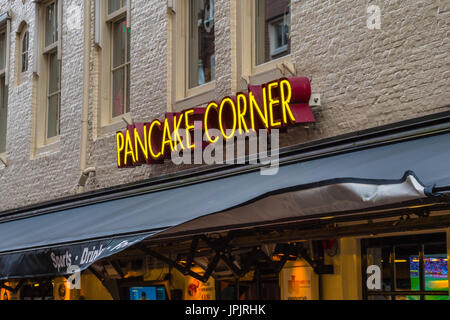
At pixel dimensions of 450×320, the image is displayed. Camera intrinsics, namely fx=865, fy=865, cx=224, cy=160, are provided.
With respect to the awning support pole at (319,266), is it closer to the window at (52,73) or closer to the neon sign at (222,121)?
the neon sign at (222,121)

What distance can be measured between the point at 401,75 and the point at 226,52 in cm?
293

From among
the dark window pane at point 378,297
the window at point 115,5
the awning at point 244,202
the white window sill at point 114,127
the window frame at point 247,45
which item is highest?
the window at point 115,5

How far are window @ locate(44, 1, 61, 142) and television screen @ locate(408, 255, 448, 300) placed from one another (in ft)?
24.3

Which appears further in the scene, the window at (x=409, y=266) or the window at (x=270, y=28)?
the window at (x=270, y=28)

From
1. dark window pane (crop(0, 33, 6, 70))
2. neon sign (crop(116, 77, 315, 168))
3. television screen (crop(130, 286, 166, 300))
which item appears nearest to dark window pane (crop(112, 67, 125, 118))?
neon sign (crop(116, 77, 315, 168))

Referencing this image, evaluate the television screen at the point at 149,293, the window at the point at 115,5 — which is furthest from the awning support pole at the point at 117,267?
the window at the point at 115,5

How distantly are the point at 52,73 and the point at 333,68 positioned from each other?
23.7 feet

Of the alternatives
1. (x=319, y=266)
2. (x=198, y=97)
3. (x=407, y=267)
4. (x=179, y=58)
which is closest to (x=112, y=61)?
(x=179, y=58)

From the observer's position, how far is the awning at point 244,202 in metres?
6.13

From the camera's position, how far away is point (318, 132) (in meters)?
8.95

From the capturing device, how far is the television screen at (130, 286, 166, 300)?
12.0m

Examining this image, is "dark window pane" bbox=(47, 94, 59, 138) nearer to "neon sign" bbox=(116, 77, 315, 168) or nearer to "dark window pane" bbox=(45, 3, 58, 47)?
"dark window pane" bbox=(45, 3, 58, 47)

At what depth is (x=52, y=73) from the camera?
48.6ft

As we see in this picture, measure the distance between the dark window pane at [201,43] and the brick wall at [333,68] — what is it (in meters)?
0.37
